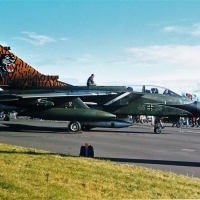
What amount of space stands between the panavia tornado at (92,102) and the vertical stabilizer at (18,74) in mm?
72

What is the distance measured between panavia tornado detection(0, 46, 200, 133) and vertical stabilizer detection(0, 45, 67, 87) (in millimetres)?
72

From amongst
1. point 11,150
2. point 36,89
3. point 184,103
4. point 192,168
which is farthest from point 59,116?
point 192,168

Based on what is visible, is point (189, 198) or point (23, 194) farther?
point (189, 198)

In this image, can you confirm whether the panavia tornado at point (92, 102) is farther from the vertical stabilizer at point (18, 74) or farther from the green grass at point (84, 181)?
the green grass at point (84, 181)

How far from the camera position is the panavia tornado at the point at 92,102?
18.2 meters

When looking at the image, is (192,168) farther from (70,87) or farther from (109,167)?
(70,87)

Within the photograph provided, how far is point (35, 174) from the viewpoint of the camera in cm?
575

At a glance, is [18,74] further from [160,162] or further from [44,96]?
[160,162]

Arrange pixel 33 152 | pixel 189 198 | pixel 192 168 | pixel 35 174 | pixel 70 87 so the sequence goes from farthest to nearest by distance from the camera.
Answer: pixel 70 87, pixel 33 152, pixel 192 168, pixel 35 174, pixel 189 198

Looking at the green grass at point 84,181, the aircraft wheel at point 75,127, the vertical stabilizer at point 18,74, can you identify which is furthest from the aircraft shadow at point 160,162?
the vertical stabilizer at point 18,74

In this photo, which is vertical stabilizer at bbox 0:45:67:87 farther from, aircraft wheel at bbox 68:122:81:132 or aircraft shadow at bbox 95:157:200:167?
aircraft shadow at bbox 95:157:200:167

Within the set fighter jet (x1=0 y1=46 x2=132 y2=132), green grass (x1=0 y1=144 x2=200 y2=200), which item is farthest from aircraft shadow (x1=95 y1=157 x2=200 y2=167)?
fighter jet (x1=0 y1=46 x2=132 y2=132)

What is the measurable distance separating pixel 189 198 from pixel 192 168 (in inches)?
123

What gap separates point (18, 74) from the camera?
2111 centimetres
